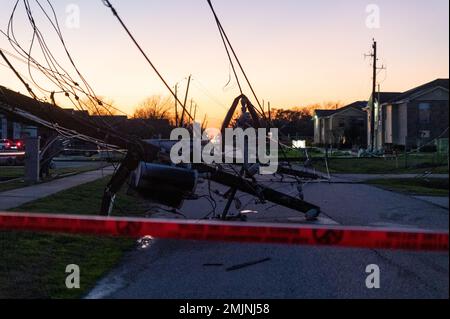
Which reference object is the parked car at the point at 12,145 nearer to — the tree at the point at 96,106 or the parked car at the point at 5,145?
the parked car at the point at 5,145

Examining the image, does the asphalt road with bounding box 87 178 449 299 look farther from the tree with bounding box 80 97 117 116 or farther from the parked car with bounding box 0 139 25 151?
the parked car with bounding box 0 139 25 151

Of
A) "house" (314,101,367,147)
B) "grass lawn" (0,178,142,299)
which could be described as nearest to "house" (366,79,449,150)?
"grass lawn" (0,178,142,299)

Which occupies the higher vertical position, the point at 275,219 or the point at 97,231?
the point at 97,231

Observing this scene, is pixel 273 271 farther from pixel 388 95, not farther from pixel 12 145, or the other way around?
pixel 12 145

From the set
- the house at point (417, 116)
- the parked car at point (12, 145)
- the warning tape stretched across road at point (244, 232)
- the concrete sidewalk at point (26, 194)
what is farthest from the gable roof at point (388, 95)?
the parked car at point (12, 145)

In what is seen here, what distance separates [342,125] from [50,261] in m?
52.9

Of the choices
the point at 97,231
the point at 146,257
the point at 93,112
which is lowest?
the point at 146,257

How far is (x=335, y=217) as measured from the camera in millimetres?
9461

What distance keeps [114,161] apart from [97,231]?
5.22 meters

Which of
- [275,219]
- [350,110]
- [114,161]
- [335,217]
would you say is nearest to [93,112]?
[114,161]

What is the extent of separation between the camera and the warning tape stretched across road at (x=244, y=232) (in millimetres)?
2457

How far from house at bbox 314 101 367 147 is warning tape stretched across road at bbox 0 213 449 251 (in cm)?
3988
